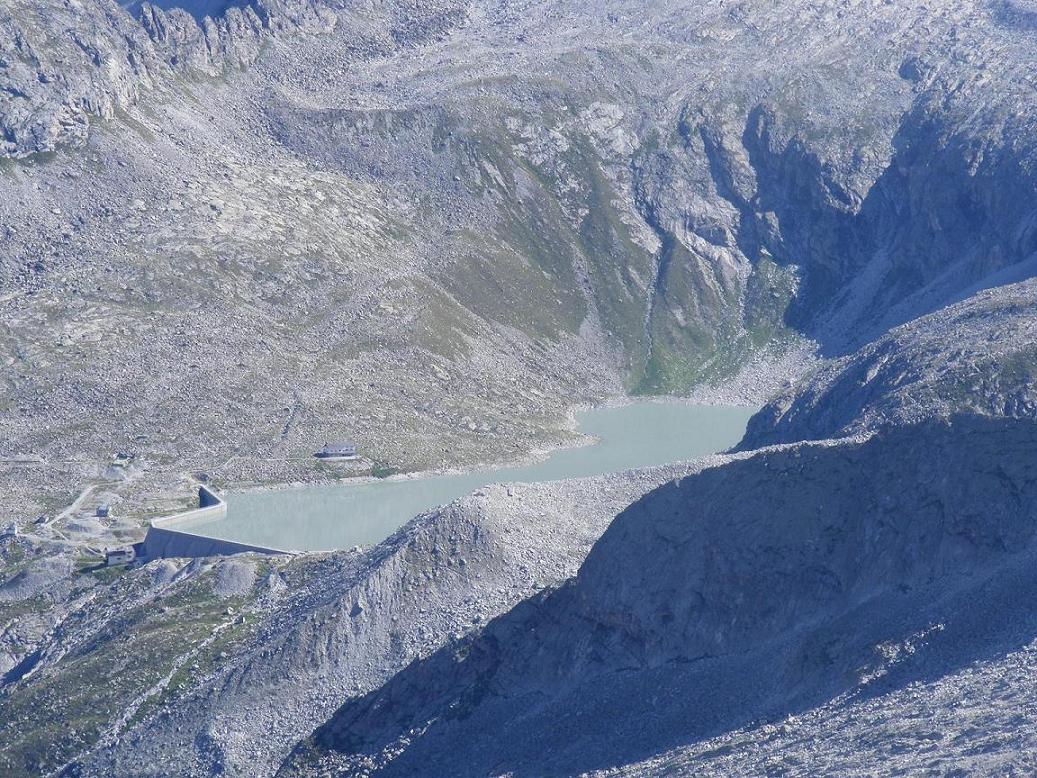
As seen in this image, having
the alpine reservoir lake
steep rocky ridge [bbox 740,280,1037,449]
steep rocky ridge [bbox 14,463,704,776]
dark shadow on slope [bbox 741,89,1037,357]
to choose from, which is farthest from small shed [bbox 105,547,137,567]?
dark shadow on slope [bbox 741,89,1037,357]

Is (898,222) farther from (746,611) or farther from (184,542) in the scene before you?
(746,611)

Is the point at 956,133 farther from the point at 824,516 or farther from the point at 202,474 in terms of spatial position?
the point at 824,516

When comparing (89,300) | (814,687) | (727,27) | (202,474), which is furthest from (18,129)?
(814,687)

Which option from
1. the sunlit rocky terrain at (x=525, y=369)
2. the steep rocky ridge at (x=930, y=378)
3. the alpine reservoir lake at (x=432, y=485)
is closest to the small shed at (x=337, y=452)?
the sunlit rocky terrain at (x=525, y=369)

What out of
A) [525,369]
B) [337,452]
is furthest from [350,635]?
[525,369]

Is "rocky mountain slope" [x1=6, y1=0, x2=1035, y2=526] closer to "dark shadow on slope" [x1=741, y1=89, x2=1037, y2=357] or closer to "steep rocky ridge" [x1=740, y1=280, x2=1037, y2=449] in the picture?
"dark shadow on slope" [x1=741, y1=89, x2=1037, y2=357]
